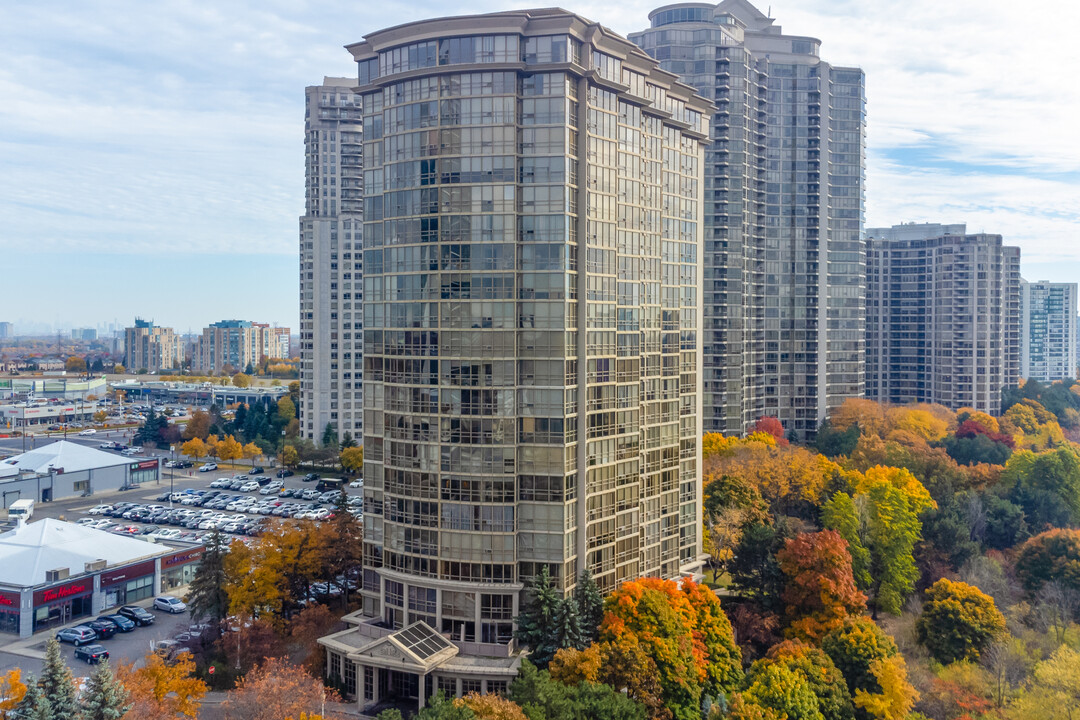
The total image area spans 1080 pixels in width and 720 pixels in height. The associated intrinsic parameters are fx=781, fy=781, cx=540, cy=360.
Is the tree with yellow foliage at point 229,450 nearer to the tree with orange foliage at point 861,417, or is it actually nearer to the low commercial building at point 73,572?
the low commercial building at point 73,572

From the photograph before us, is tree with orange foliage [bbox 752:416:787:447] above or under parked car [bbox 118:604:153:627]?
above

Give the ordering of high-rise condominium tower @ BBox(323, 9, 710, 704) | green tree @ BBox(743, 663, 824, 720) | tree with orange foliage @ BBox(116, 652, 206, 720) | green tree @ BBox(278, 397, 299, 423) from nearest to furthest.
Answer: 1. tree with orange foliage @ BBox(116, 652, 206, 720)
2. green tree @ BBox(743, 663, 824, 720)
3. high-rise condominium tower @ BBox(323, 9, 710, 704)
4. green tree @ BBox(278, 397, 299, 423)

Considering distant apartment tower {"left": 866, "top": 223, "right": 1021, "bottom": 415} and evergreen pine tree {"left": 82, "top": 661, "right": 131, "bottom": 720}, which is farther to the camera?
distant apartment tower {"left": 866, "top": 223, "right": 1021, "bottom": 415}

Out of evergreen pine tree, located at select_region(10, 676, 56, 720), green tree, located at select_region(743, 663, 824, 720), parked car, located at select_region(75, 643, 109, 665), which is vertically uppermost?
evergreen pine tree, located at select_region(10, 676, 56, 720)

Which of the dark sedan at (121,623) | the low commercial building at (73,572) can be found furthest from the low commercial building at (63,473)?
the dark sedan at (121,623)

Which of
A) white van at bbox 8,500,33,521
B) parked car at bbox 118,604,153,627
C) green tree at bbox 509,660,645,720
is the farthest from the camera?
→ white van at bbox 8,500,33,521

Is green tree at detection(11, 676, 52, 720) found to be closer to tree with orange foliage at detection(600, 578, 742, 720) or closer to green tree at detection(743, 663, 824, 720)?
tree with orange foliage at detection(600, 578, 742, 720)

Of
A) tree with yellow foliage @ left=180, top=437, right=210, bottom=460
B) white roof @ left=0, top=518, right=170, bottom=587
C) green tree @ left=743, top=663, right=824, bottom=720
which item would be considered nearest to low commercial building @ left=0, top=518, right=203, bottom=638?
white roof @ left=0, top=518, right=170, bottom=587
